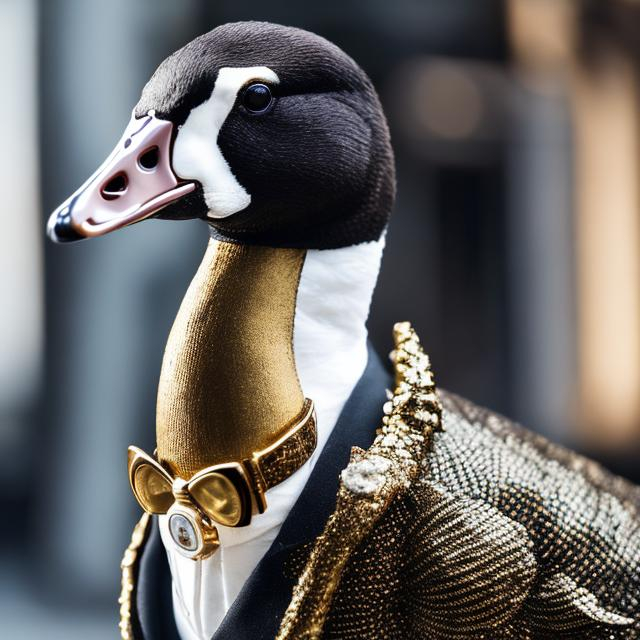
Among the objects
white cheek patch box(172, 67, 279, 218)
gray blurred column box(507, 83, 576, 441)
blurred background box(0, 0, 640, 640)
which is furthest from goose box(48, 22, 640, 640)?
gray blurred column box(507, 83, 576, 441)

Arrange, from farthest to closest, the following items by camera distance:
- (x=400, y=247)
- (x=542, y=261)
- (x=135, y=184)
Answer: (x=542, y=261)
(x=400, y=247)
(x=135, y=184)

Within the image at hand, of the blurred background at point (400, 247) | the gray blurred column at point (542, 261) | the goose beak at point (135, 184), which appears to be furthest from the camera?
the gray blurred column at point (542, 261)

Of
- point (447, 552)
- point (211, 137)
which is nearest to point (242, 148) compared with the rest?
point (211, 137)

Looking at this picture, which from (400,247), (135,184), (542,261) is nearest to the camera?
(135,184)

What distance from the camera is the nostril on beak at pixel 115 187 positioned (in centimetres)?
50

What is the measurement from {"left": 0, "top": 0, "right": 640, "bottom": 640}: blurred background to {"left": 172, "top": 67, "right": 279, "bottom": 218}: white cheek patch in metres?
0.98

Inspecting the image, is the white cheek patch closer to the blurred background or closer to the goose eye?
Result: the goose eye

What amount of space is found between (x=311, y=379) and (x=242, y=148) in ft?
0.47

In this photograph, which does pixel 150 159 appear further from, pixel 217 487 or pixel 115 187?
pixel 217 487

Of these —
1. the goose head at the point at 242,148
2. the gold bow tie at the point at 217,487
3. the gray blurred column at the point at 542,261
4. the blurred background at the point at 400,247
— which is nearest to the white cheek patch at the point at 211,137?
the goose head at the point at 242,148

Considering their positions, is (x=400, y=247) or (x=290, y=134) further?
(x=400, y=247)

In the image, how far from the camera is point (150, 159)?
1.66ft

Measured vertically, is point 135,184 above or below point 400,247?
above

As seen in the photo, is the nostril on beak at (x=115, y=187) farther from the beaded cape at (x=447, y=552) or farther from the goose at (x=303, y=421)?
the beaded cape at (x=447, y=552)
